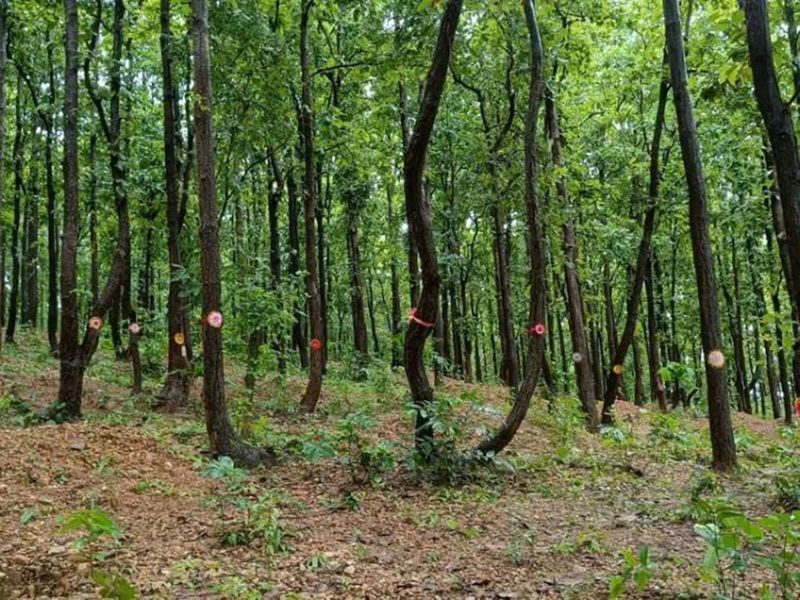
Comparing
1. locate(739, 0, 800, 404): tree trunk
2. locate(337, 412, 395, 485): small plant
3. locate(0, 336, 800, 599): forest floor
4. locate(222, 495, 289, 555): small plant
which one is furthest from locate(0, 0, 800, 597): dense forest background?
locate(222, 495, 289, 555): small plant

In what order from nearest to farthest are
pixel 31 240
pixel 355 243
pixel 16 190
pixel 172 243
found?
1. pixel 172 243
2. pixel 16 190
3. pixel 355 243
4. pixel 31 240

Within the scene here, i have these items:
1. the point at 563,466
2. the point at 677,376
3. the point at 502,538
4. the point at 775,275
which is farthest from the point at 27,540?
the point at 775,275

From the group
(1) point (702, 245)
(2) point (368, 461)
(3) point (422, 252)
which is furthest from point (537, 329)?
(2) point (368, 461)

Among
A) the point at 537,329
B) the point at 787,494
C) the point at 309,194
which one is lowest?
the point at 787,494

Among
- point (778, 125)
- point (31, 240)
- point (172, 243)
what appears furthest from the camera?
point (31, 240)

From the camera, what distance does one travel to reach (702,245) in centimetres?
780

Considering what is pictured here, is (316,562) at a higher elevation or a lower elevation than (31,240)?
lower

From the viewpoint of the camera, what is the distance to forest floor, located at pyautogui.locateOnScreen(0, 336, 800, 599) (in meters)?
4.21

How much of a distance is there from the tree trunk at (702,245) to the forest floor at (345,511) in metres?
0.53

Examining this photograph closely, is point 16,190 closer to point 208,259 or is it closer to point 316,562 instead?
point 208,259

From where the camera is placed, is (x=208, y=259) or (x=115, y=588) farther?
(x=208, y=259)

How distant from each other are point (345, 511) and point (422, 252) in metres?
2.89

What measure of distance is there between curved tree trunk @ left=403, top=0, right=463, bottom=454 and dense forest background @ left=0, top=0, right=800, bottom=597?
1.0 inches

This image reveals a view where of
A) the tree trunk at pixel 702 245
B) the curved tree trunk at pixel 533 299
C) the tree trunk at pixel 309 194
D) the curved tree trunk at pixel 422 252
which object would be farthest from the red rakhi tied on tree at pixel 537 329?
the tree trunk at pixel 309 194
